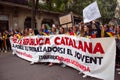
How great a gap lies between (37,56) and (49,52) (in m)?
0.82

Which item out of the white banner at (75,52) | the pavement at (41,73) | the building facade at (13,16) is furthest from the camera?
the building facade at (13,16)

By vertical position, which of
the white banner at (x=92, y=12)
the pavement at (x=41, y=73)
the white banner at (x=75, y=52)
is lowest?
the pavement at (x=41, y=73)

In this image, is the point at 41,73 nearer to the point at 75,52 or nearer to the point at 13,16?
the point at 75,52

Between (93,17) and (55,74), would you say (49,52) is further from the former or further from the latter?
(93,17)

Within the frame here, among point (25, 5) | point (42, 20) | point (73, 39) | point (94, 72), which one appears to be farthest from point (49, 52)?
point (42, 20)

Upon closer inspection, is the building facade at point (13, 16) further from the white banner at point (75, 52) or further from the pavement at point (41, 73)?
the pavement at point (41, 73)

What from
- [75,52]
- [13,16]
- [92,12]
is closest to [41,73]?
[75,52]

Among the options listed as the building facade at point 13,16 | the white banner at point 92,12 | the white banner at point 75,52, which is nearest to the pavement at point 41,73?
the white banner at point 75,52

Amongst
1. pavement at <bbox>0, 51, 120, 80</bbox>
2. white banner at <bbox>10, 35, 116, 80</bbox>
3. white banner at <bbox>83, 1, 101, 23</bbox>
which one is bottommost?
pavement at <bbox>0, 51, 120, 80</bbox>

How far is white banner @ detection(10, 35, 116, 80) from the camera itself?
7578 mm

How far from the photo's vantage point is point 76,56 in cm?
917

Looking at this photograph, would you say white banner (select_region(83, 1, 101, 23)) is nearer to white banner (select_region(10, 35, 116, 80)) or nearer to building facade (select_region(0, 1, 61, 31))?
white banner (select_region(10, 35, 116, 80))

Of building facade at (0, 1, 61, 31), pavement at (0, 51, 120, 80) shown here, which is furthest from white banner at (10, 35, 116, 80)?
building facade at (0, 1, 61, 31)

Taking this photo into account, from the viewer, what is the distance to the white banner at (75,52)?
7.58m
